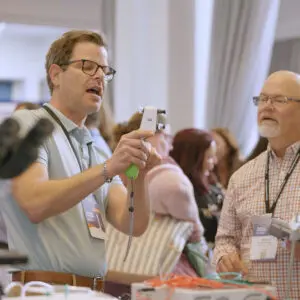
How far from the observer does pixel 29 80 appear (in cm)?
1141

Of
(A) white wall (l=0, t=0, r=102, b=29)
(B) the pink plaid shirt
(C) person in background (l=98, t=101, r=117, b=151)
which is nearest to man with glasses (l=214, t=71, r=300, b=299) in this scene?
(B) the pink plaid shirt

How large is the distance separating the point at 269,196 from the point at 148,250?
937 millimetres

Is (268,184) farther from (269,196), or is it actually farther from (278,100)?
(278,100)

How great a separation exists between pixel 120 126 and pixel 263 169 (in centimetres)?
105

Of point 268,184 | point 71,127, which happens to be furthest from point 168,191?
point 71,127

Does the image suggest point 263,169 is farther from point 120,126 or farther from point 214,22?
point 214,22

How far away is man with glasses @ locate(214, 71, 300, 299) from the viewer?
8.82 ft

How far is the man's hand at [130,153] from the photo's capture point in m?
2.12

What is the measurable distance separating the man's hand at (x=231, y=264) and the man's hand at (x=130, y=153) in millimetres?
721

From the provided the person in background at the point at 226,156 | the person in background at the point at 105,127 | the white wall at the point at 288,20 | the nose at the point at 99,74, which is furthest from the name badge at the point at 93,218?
the white wall at the point at 288,20

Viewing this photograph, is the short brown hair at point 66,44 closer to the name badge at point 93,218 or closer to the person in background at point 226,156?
A: the name badge at point 93,218

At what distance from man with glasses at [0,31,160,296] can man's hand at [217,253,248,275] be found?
1.34 feet

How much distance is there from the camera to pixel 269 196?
2801 millimetres

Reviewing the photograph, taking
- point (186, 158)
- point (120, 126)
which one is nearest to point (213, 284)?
point (120, 126)
